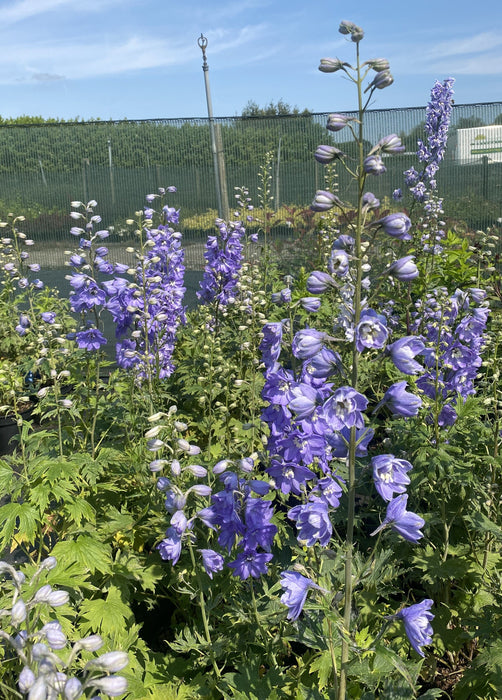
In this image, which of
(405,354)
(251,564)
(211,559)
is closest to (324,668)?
(251,564)

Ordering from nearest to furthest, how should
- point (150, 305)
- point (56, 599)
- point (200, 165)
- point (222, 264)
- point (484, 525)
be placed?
1. point (56, 599)
2. point (484, 525)
3. point (150, 305)
4. point (222, 264)
5. point (200, 165)

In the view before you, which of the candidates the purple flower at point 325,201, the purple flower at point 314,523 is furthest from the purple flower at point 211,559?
the purple flower at point 325,201

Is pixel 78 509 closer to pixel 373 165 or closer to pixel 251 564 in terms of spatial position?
pixel 251 564

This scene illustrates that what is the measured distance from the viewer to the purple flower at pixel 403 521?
157 centimetres

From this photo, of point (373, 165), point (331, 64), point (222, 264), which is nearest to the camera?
point (373, 165)

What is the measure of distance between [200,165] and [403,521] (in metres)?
11.1

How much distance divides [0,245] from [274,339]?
3.68 metres

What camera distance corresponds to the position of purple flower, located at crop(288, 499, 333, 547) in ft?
Answer: 5.43

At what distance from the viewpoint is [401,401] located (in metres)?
1.54

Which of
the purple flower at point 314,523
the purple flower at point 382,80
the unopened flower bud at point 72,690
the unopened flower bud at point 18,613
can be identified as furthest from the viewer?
the purple flower at point 314,523

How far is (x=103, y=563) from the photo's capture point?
2.29m

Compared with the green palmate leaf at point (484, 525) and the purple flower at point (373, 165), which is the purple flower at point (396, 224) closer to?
the purple flower at point (373, 165)

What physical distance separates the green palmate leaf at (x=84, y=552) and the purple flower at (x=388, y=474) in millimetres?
1195

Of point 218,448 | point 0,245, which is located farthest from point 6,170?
point 218,448
